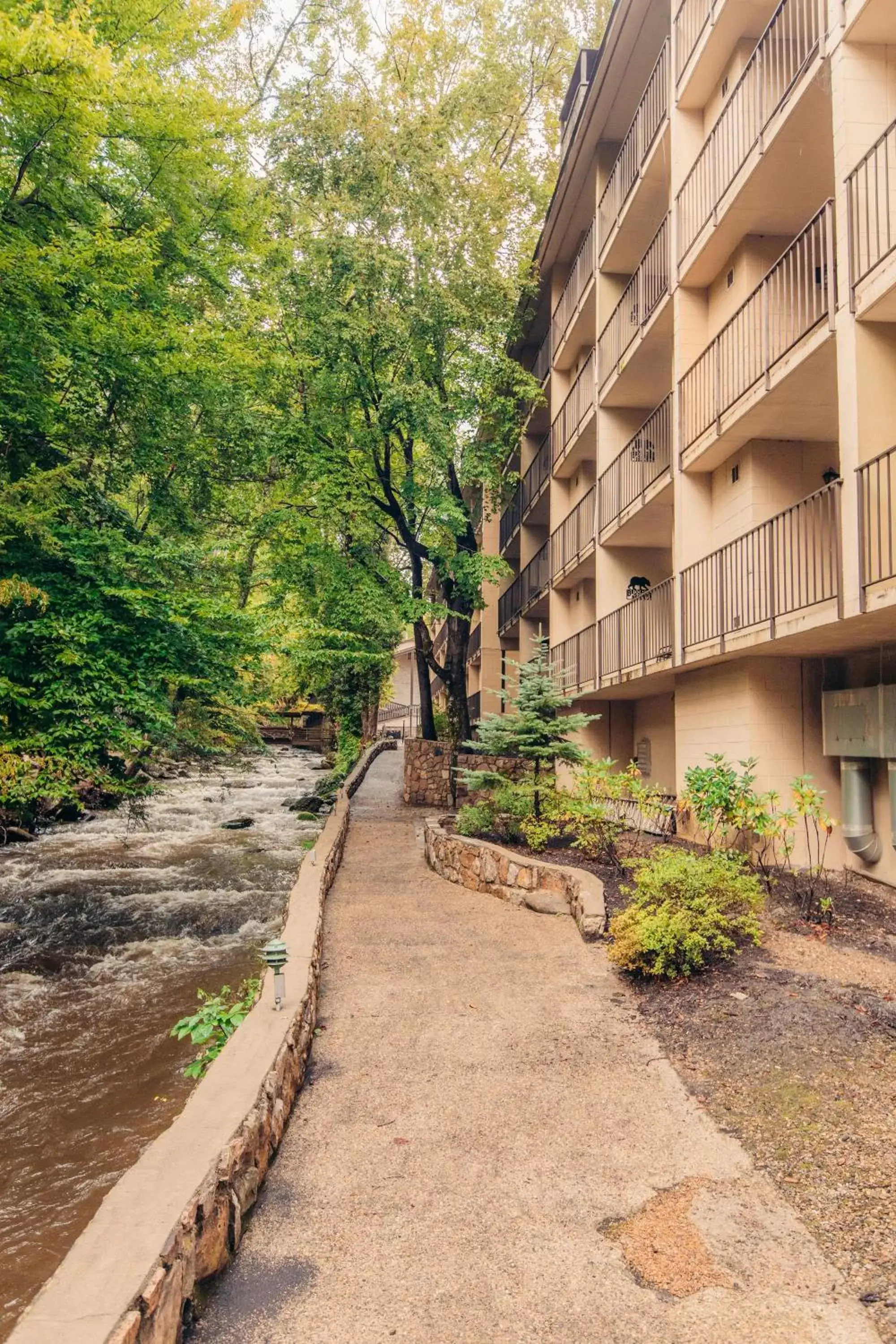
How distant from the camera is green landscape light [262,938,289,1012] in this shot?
5.55 m

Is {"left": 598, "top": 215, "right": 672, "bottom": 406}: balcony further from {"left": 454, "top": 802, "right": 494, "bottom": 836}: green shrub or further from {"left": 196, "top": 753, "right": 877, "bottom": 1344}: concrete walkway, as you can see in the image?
{"left": 196, "top": 753, "right": 877, "bottom": 1344}: concrete walkway

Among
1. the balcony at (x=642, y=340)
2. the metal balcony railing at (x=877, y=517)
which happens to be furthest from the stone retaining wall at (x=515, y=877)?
the balcony at (x=642, y=340)

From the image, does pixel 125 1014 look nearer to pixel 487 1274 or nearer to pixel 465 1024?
pixel 465 1024

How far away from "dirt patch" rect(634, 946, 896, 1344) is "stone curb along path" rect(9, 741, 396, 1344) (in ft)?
8.29

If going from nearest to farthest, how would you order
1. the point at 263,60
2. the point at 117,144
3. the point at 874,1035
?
1. the point at 874,1035
2. the point at 117,144
3. the point at 263,60

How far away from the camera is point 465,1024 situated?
628 cm

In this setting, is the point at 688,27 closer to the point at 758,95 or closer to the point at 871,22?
the point at 758,95

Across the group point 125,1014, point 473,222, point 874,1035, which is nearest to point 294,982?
point 125,1014

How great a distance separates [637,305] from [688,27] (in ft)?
13.1

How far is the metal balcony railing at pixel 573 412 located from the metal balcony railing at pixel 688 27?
215 inches

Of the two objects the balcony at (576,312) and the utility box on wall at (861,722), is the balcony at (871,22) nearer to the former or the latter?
the utility box on wall at (861,722)

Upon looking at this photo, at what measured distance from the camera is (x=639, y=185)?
1407 centimetres

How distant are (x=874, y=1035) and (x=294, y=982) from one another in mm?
4075

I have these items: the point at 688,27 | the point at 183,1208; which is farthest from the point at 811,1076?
the point at 688,27
